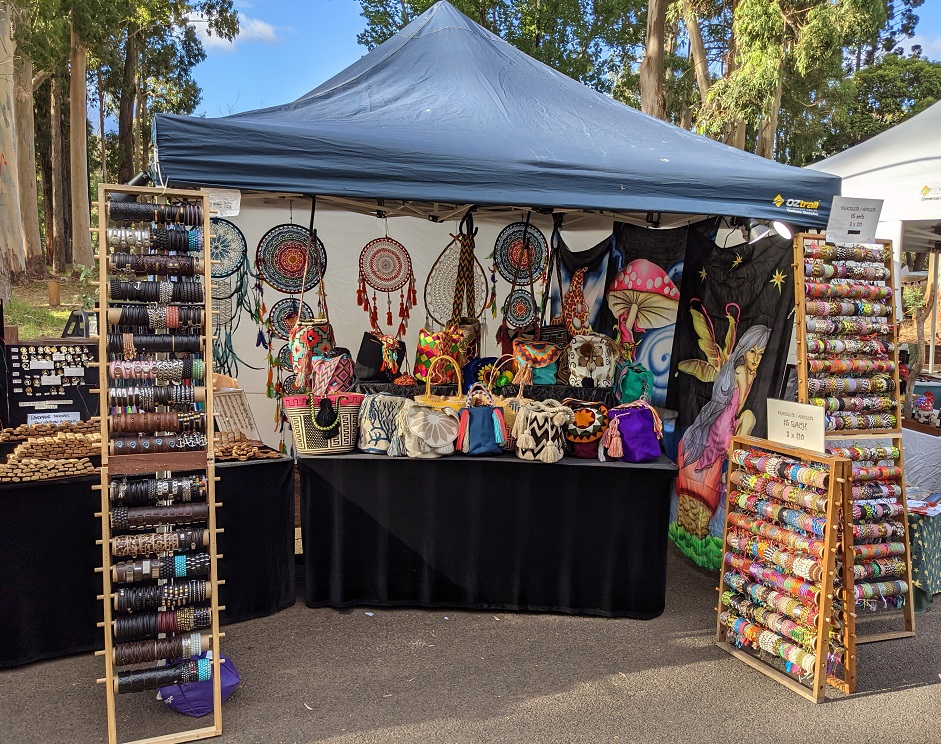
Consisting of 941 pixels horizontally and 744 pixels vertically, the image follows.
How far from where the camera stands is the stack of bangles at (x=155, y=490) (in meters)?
2.33

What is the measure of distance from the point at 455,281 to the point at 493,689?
110 inches

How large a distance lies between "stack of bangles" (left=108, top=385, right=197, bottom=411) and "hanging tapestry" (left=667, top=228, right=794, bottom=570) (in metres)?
2.52

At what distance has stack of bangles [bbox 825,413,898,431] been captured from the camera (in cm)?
297

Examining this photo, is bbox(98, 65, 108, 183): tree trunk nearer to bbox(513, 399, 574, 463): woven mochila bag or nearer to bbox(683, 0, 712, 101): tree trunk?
bbox(683, 0, 712, 101): tree trunk

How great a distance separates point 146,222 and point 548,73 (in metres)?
2.34

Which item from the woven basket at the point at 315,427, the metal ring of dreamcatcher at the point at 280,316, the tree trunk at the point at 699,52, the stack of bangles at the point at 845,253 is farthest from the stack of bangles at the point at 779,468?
the tree trunk at the point at 699,52

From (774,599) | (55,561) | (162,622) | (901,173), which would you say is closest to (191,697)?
(162,622)

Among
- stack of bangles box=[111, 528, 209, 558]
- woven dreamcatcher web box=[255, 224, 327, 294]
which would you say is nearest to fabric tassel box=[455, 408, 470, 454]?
stack of bangles box=[111, 528, 209, 558]

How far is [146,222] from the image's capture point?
240 centimetres

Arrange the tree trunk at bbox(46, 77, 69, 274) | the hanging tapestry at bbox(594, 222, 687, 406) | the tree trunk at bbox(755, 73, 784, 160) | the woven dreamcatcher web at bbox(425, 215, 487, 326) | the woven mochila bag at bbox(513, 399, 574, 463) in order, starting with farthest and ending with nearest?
the tree trunk at bbox(46, 77, 69, 274) → the tree trunk at bbox(755, 73, 784, 160) → the woven dreamcatcher web at bbox(425, 215, 487, 326) → the hanging tapestry at bbox(594, 222, 687, 406) → the woven mochila bag at bbox(513, 399, 574, 463)

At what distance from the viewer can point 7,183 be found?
441cm

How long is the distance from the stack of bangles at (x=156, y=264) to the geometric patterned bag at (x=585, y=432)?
1.77 metres

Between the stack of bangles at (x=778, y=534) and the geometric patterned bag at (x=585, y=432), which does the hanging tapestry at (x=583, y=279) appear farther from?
the stack of bangles at (x=778, y=534)

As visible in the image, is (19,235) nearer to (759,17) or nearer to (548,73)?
(548,73)
